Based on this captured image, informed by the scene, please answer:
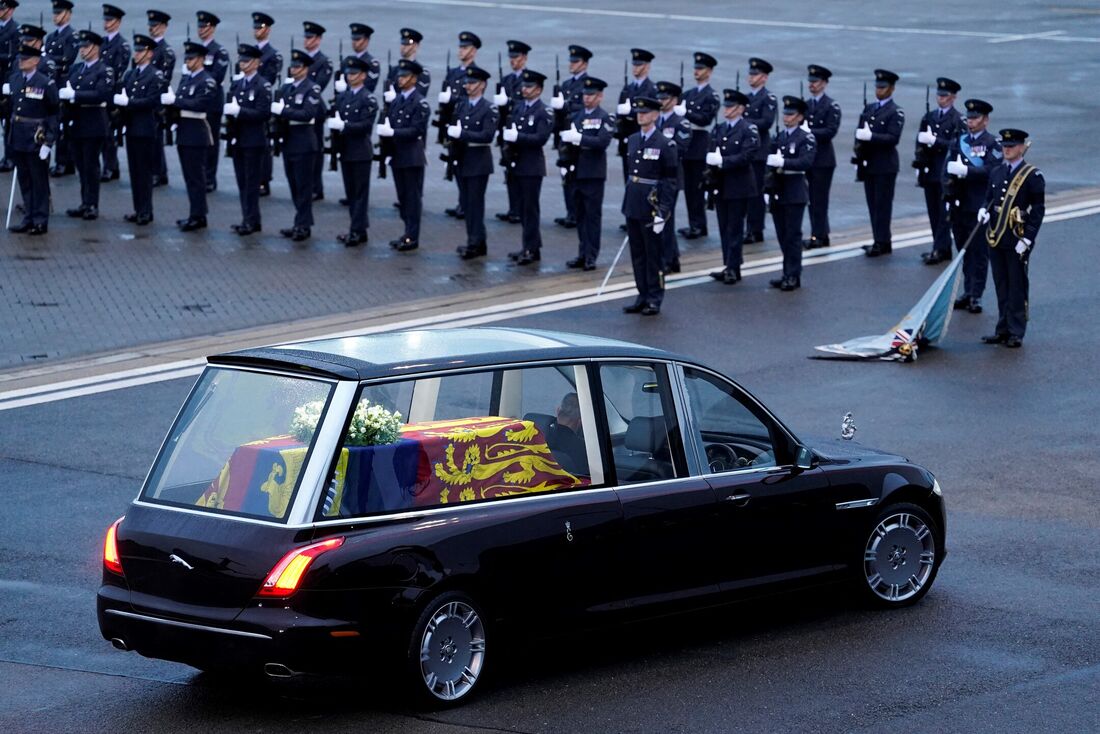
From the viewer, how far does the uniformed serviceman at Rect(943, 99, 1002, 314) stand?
58.1ft

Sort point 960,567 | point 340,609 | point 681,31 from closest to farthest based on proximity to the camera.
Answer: point 340,609 → point 960,567 → point 681,31

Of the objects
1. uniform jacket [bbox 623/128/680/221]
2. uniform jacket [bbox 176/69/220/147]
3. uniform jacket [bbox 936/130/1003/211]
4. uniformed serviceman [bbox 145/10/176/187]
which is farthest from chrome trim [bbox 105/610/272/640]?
uniformed serviceman [bbox 145/10/176/187]

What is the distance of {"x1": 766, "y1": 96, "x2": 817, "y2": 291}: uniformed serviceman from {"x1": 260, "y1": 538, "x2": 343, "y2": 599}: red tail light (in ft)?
39.0

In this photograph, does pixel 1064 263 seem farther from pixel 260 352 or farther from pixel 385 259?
pixel 260 352

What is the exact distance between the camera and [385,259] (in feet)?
65.6

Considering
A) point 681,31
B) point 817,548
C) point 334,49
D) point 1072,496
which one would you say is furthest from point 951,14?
point 817,548

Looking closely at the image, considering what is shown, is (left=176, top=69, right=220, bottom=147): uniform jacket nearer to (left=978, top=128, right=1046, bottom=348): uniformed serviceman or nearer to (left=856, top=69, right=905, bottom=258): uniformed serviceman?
(left=856, top=69, right=905, bottom=258): uniformed serviceman

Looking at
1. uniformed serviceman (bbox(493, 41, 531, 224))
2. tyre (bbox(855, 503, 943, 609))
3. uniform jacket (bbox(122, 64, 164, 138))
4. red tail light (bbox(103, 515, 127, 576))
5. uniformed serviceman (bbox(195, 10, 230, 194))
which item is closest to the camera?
red tail light (bbox(103, 515, 127, 576))

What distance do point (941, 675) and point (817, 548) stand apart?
98 centimetres

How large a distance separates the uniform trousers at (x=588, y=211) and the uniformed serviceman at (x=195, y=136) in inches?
181

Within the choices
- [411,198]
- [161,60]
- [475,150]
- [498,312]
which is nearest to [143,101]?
[161,60]

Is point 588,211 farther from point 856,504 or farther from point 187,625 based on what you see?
point 187,625

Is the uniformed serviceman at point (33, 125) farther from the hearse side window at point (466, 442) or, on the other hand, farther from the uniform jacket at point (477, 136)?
the hearse side window at point (466, 442)

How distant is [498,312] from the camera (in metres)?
17.5
